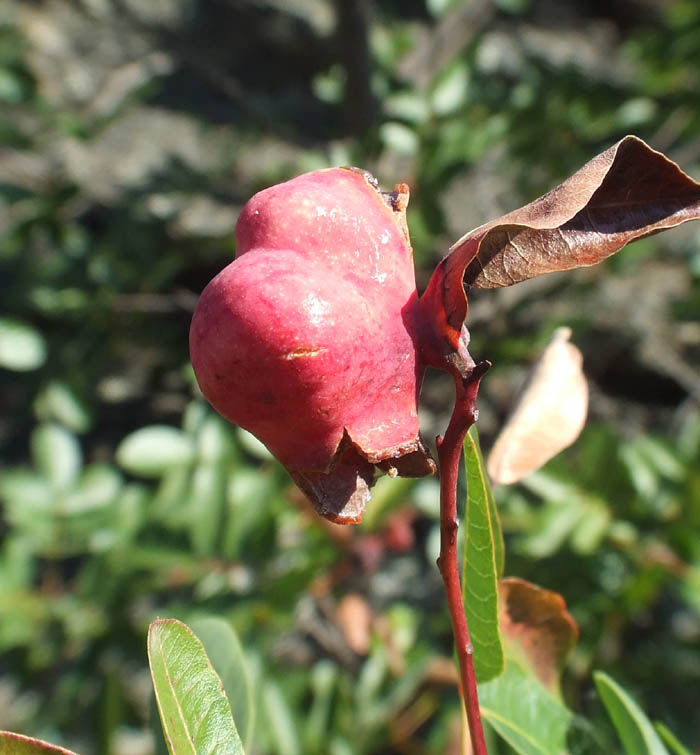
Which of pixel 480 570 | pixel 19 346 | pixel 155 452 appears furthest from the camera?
pixel 19 346

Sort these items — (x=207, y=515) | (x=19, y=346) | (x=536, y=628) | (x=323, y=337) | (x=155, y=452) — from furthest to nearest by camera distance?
(x=19, y=346)
(x=155, y=452)
(x=207, y=515)
(x=536, y=628)
(x=323, y=337)

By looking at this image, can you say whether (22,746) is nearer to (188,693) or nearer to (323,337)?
(188,693)

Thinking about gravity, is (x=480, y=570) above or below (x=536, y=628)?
above

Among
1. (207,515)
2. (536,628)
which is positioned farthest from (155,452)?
(536,628)

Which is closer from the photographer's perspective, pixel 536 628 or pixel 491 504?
pixel 491 504

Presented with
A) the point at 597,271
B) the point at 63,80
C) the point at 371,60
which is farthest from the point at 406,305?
the point at 63,80

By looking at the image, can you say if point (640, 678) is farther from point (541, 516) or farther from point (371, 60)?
point (371, 60)

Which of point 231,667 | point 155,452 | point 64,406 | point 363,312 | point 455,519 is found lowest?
point 64,406
